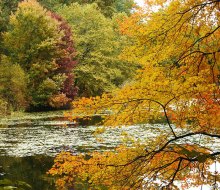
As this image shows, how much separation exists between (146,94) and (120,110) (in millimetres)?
606

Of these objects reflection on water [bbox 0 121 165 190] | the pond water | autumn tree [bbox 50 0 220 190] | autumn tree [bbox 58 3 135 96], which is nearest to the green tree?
the pond water

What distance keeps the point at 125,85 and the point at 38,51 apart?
25.9m

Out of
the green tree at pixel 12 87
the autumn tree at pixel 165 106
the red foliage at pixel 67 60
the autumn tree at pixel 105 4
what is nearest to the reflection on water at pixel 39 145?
the autumn tree at pixel 165 106

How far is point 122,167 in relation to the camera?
645cm

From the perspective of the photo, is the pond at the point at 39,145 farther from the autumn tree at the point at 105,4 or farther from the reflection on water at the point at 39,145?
the autumn tree at the point at 105,4

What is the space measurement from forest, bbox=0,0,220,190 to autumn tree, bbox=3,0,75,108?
0.26ft

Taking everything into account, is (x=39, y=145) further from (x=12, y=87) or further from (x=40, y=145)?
(x=12, y=87)

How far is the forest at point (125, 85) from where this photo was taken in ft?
20.6

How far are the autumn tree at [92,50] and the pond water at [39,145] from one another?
17.8m

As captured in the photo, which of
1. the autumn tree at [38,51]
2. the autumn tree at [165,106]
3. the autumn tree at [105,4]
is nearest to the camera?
the autumn tree at [165,106]

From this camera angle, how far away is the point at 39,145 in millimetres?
16594

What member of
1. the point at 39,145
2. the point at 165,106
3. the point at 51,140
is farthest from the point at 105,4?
the point at 165,106

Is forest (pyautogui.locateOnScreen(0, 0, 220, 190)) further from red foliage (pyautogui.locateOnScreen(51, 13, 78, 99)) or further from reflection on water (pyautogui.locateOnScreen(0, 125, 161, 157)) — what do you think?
reflection on water (pyautogui.locateOnScreen(0, 125, 161, 157))

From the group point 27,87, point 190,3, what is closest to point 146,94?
point 190,3
